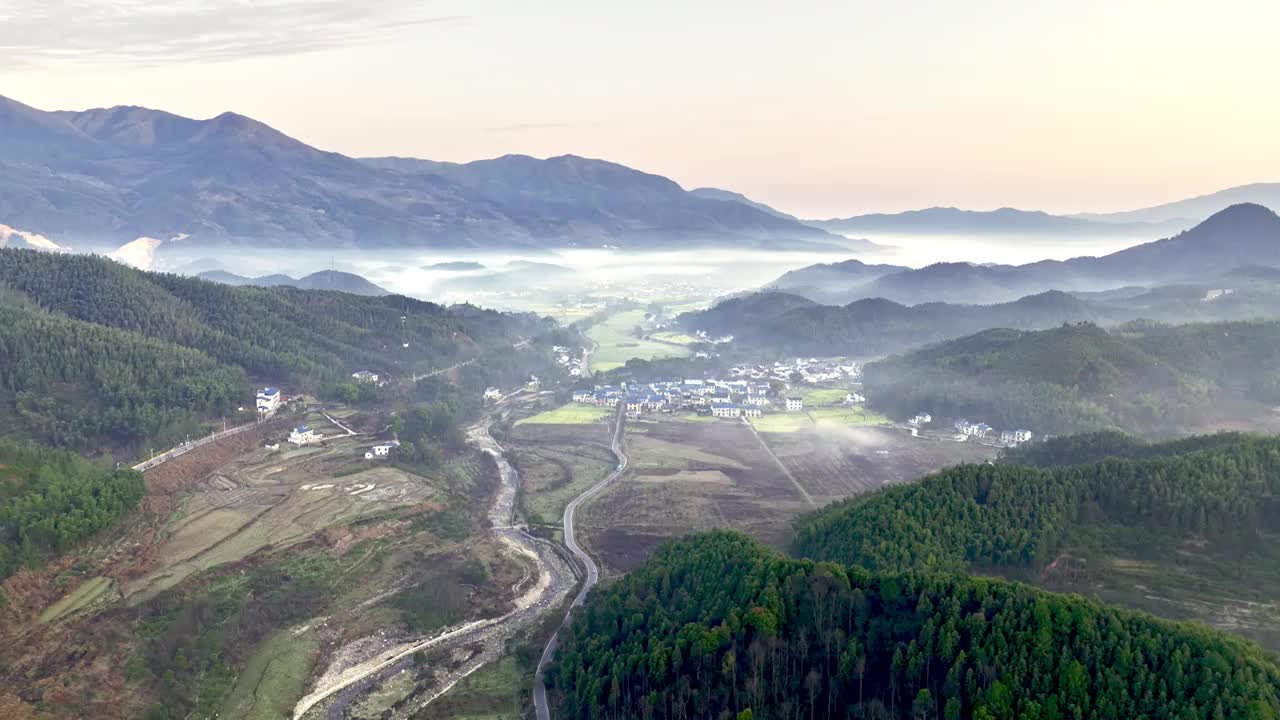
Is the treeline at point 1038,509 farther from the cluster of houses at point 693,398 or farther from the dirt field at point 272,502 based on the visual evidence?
the cluster of houses at point 693,398

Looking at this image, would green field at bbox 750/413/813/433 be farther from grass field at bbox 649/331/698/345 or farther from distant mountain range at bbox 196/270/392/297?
distant mountain range at bbox 196/270/392/297

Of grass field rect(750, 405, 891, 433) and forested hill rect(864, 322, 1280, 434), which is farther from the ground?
forested hill rect(864, 322, 1280, 434)

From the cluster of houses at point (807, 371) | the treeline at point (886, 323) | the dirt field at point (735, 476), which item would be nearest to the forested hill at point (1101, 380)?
the dirt field at point (735, 476)

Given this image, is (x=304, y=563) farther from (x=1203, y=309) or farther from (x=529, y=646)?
(x=1203, y=309)

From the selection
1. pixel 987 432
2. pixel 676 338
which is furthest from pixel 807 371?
pixel 676 338

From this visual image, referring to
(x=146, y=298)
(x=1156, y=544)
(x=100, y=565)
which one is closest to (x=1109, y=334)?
(x=1156, y=544)

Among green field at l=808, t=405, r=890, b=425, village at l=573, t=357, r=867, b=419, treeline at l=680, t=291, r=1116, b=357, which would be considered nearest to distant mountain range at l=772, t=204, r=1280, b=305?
treeline at l=680, t=291, r=1116, b=357
